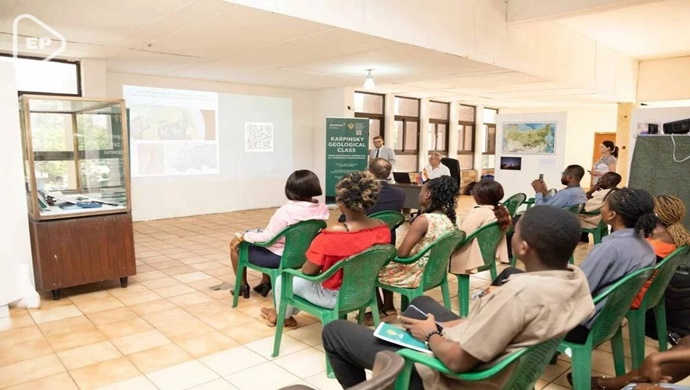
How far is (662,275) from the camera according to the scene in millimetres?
2312

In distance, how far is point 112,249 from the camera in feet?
12.6

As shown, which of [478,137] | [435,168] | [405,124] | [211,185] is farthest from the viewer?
[478,137]

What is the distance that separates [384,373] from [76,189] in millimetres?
3786

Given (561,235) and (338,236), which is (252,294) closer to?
(338,236)

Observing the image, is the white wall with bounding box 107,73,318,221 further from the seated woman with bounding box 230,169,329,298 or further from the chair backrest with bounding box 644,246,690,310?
the chair backrest with bounding box 644,246,690,310

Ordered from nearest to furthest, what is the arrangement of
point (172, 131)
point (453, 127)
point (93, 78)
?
point (93, 78) < point (172, 131) < point (453, 127)

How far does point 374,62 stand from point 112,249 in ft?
13.2

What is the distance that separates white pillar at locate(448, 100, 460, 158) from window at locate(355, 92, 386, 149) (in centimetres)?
234

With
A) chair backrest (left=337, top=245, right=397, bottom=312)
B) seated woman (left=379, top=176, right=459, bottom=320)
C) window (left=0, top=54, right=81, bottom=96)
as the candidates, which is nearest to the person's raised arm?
seated woman (left=379, top=176, right=459, bottom=320)

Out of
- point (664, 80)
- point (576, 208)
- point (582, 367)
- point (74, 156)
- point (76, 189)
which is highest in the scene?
point (664, 80)

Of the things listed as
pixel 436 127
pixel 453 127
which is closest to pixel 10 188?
pixel 436 127

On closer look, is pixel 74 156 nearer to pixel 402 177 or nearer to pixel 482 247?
pixel 482 247

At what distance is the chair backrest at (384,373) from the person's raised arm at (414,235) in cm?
145

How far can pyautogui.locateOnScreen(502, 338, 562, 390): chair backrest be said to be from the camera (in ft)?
4.43
